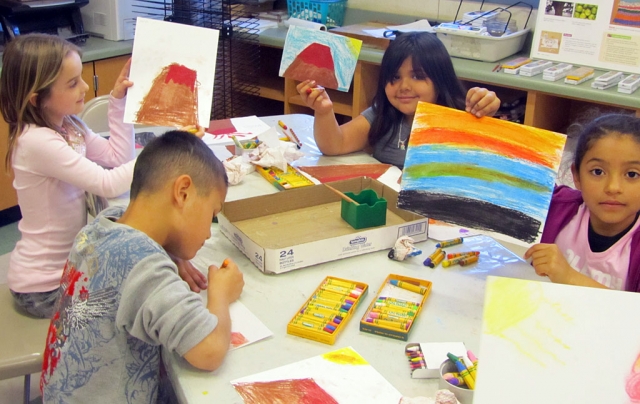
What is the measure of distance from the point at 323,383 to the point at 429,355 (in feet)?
0.61

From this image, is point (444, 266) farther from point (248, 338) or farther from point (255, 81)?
point (255, 81)

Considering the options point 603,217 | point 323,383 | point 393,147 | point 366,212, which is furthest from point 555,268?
point 393,147

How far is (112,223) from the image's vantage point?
1112 millimetres

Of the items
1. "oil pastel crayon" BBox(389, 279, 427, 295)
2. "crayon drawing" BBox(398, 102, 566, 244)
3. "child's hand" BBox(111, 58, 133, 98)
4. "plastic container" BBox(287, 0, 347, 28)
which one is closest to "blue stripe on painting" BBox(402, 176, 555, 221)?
"crayon drawing" BBox(398, 102, 566, 244)

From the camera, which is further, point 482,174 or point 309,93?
point 309,93

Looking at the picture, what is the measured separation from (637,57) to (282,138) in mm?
1465

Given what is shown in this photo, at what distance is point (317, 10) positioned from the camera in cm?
340

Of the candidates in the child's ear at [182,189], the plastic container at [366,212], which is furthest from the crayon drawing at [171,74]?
the child's ear at [182,189]

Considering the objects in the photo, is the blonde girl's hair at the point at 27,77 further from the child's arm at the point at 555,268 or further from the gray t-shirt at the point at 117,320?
the child's arm at the point at 555,268

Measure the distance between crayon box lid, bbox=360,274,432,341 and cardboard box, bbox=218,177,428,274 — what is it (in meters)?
0.14

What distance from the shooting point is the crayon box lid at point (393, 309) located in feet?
3.59

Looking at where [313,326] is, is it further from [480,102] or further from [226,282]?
[480,102]

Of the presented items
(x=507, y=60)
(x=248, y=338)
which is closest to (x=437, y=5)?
(x=507, y=60)

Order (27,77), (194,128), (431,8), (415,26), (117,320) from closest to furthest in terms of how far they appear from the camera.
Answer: (117,320) < (27,77) < (194,128) < (415,26) < (431,8)
